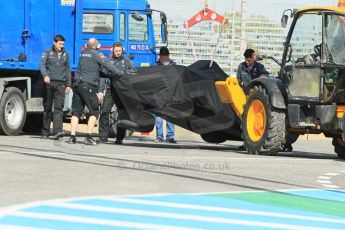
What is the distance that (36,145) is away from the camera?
687 inches

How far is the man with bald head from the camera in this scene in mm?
17906

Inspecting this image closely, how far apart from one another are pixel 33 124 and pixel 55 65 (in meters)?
3.73

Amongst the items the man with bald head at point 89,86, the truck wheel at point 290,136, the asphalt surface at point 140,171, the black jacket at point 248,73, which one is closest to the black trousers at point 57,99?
the man with bald head at point 89,86

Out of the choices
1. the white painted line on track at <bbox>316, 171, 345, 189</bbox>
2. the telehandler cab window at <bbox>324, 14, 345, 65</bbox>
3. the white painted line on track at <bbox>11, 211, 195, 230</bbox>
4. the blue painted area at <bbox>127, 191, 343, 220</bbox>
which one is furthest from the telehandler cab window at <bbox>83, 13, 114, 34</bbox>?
the white painted line on track at <bbox>11, 211, 195, 230</bbox>

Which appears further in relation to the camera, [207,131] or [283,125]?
[207,131]

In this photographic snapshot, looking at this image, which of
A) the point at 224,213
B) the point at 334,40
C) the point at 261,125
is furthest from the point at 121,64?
the point at 224,213

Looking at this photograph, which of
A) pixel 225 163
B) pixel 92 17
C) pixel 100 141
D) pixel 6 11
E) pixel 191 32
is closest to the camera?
pixel 225 163

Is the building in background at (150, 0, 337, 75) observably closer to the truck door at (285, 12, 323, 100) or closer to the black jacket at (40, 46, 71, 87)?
the black jacket at (40, 46, 71, 87)

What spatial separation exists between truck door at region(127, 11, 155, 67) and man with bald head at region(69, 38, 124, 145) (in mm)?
5347

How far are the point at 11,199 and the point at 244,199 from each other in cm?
231

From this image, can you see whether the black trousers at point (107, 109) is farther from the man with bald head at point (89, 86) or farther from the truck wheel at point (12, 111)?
the truck wheel at point (12, 111)

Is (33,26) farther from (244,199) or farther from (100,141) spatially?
(244,199)

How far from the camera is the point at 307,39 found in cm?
1653

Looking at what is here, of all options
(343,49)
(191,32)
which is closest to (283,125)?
(343,49)
